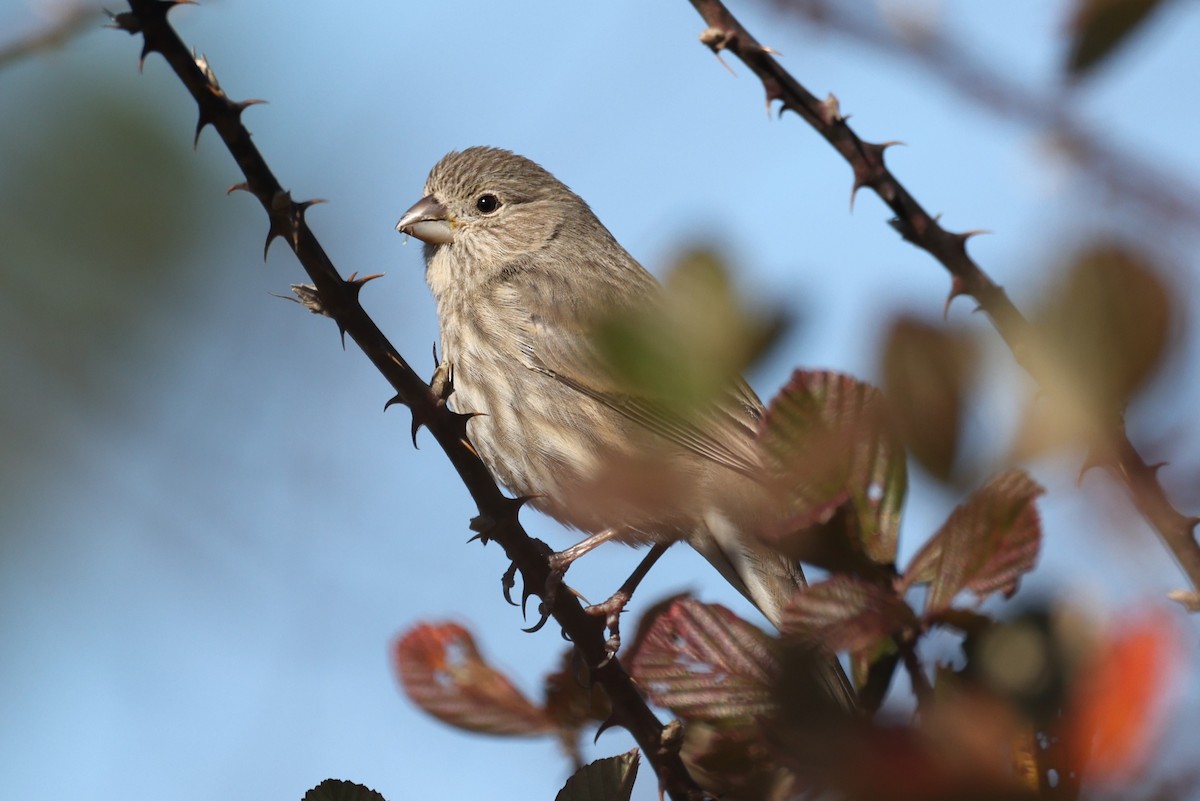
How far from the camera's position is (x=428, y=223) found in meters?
6.64

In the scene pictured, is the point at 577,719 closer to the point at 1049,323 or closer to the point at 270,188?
the point at 270,188

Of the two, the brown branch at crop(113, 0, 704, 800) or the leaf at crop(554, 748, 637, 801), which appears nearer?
the leaf at crop(554, 748, 637, 801)

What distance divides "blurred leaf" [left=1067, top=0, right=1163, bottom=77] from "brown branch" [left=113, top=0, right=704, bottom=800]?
1.10 m

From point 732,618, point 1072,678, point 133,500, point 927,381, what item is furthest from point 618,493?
point 133,500

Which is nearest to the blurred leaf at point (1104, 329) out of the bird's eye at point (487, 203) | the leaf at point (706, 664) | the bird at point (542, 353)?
the leaf at point (706, 664)

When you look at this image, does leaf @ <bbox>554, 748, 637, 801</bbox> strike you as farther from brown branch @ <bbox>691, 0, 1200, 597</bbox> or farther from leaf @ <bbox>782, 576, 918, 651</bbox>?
brown branch @ <bbox>691, 0, 1200, 597</bbox>

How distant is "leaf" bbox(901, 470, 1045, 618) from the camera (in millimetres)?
1408

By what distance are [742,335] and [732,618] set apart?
14.1 inches

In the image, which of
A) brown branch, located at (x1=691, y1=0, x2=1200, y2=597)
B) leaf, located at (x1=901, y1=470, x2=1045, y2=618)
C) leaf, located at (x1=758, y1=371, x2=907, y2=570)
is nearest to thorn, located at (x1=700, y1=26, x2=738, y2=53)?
brown branch, located at (x1=691, y1=0, x2=1200, y2=597)

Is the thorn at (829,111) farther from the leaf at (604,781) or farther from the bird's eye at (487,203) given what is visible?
the bird's eye at (487,203)

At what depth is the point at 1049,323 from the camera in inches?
49.6

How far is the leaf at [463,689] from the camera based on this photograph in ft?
7.20

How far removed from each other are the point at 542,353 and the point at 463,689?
3490mm

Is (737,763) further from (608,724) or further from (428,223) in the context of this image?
(428,223)
